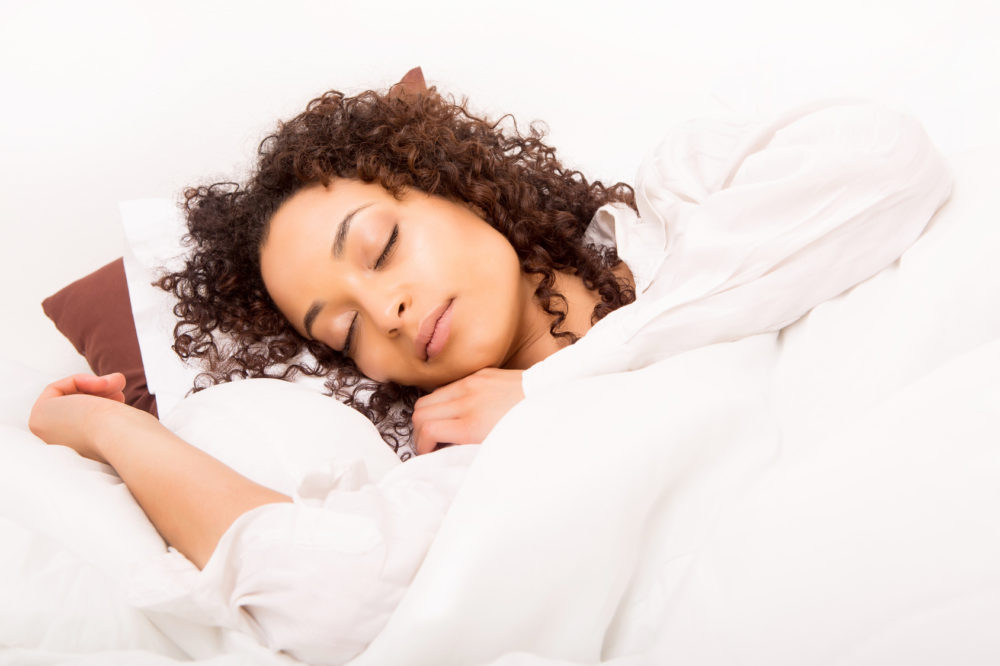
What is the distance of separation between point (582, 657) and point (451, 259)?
0.82 m

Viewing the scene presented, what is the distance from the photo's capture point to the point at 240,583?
3.22 ft

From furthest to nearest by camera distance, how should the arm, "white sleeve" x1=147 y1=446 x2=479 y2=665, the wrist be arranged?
the wrist < the arm < "white sleeve" x1=147 y1=446 x2=479 y2=665

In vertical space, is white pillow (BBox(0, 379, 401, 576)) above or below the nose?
below

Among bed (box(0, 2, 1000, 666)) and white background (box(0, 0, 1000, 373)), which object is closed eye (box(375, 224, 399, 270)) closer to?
bed (box(0, 2, 1000, 666))

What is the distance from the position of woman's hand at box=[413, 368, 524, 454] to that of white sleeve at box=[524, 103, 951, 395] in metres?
0.14

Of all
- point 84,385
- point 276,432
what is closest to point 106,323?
point 84,385

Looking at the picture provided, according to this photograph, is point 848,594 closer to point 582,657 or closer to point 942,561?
point 942,561

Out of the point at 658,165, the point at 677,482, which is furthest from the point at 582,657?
the point at 658,165

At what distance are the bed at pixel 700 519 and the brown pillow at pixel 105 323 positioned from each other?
64 centimetres

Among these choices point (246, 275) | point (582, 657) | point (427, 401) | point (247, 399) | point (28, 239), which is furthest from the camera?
point (28, 239)

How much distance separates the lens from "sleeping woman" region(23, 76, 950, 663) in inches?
39.2

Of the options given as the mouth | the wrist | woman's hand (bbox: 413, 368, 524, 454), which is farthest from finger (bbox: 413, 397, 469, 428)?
the wrist

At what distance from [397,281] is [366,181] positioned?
31 cm

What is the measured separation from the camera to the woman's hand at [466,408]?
1.51 m
